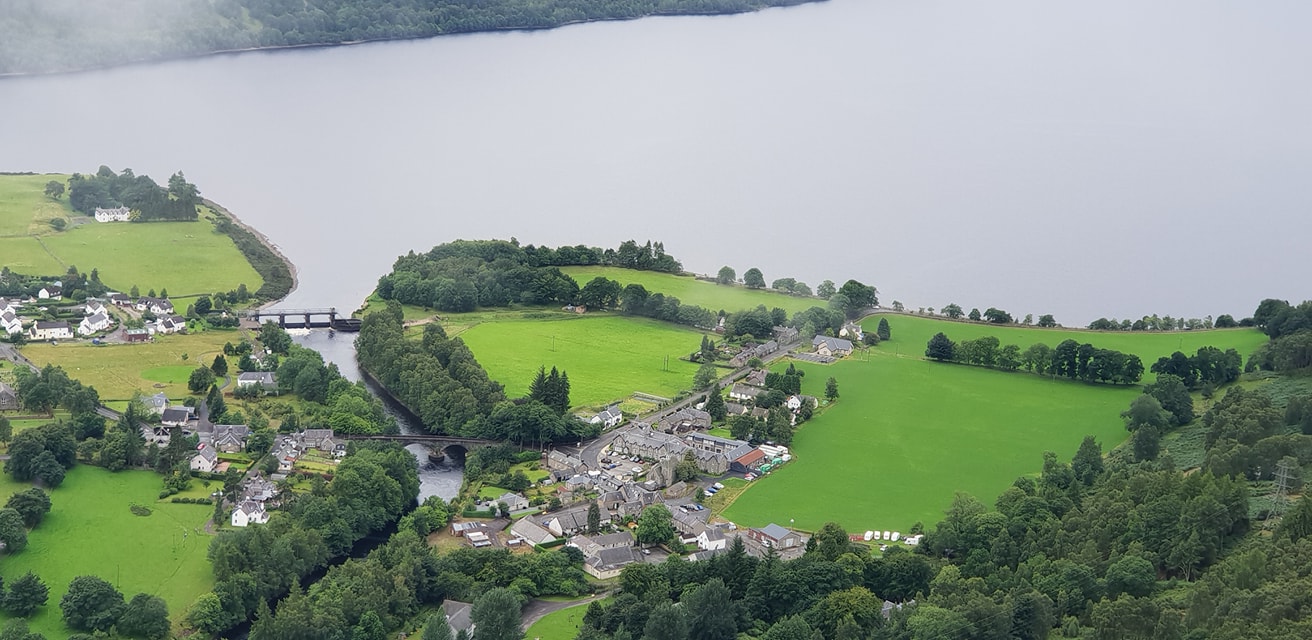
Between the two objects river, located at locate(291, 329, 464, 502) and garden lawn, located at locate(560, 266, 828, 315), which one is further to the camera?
garden lawn, located at locate(560, 266, 828, 315)

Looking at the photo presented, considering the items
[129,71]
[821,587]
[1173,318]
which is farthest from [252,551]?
[129,71]

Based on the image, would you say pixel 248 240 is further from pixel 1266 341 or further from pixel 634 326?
pixel 1266 341

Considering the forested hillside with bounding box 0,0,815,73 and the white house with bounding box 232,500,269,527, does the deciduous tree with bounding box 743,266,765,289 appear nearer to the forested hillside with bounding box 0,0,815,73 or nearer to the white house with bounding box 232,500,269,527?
the white house with bounding box 232,500,269,527

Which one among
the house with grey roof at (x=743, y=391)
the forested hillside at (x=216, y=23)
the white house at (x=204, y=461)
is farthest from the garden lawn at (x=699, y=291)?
the forested hillside at (x=216, y=23)

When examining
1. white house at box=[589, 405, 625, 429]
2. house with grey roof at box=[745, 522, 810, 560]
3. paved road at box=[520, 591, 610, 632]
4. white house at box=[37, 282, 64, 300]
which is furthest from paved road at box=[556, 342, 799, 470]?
white house at box=[37, 282, 64, 300]

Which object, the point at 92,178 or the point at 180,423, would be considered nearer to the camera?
the point at 180,423

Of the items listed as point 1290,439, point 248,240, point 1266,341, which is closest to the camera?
point 1290,439

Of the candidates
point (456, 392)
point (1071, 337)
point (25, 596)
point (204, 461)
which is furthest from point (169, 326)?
point (1071, 337)
